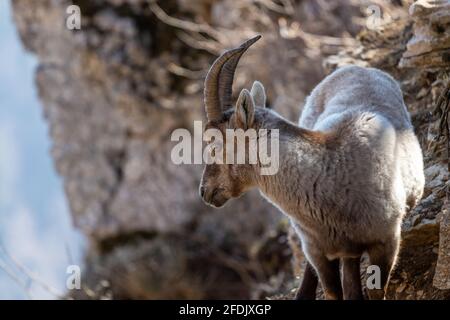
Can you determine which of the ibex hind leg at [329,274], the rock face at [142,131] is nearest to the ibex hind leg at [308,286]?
the ibex hind leg at [329,274]

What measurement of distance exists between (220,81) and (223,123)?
0.28m

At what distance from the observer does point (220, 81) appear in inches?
221

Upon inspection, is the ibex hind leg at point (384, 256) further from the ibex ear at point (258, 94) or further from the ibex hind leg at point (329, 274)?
the ibex ear at point (258, 94)

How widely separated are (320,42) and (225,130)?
268 inches

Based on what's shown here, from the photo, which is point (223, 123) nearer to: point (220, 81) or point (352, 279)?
point (220, 81)

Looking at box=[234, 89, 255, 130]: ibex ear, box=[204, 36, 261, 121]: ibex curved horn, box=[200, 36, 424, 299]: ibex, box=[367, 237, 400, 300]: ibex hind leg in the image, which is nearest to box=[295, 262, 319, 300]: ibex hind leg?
box=[200, 36, 424, 299]: ibex

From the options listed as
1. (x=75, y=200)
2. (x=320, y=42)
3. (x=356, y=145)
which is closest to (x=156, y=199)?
A: (x=75, y=200)

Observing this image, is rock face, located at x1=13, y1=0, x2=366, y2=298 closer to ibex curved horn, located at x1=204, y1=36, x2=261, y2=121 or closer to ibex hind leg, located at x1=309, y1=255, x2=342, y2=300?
ibex curved horn, located at x1=204, y1=36, x2=261, y2=121

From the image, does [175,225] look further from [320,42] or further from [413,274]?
[413,274]

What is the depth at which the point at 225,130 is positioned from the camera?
5.53 m

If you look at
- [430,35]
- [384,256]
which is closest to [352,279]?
[384,256]

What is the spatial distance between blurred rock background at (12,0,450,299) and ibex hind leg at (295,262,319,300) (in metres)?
6.96

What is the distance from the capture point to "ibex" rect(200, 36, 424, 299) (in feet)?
16.5

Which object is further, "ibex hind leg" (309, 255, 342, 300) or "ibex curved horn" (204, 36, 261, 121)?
"ibex curved horn" (204, 36, 261, 121)
